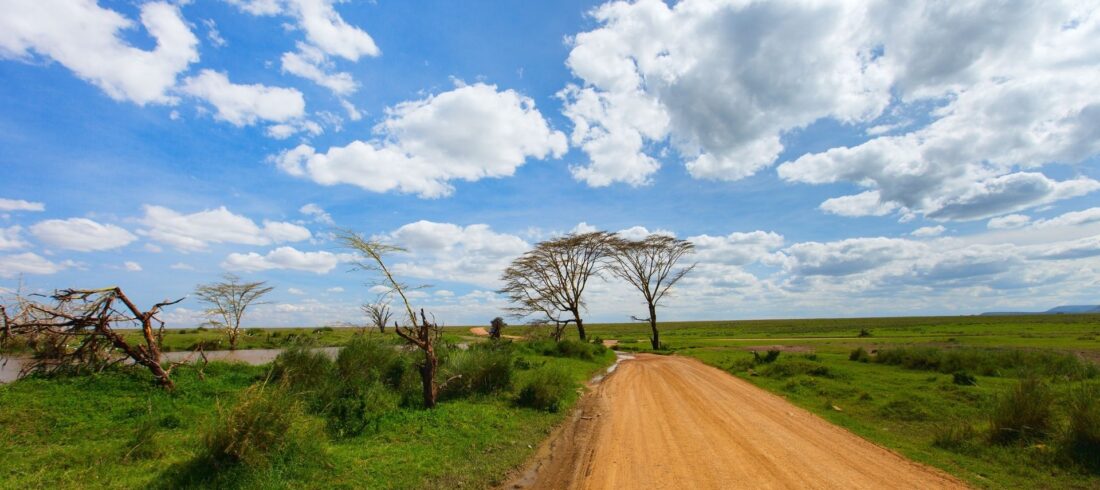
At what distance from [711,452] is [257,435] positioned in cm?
864

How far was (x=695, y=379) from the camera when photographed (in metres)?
21.1

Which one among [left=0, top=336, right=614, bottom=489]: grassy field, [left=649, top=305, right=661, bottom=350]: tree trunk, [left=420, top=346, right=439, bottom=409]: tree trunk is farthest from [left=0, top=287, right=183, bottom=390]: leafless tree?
[left=649, top=305, right=661, bottom=350]: tree trunk

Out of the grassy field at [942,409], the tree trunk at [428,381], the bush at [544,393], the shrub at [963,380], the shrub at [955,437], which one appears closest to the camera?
the grassy field at [942,409]

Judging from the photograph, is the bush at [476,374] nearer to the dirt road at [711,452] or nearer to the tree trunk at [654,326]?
the dirt road at [711,452]

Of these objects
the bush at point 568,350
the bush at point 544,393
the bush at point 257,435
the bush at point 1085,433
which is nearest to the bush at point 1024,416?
the bush at point 1085,433

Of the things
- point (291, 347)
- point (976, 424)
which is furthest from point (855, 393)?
point (291, 347)

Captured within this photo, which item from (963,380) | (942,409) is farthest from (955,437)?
(963,380)

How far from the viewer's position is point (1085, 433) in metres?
9.15

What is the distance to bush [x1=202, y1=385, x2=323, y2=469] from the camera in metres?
7.51

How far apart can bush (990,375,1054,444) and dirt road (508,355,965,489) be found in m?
2.96

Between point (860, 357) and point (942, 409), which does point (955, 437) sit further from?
→ point (860, 357)

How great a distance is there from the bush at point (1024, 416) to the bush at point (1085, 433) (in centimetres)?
81

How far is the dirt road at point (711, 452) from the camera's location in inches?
322

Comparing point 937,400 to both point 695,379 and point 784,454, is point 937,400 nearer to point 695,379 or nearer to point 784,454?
point 695,379
